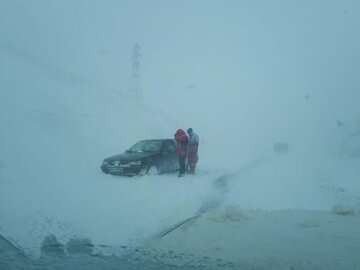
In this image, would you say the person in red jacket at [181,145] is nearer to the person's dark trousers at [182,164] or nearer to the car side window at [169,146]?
the person's dark trousers at [182,164]

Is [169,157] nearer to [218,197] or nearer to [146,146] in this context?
[146,146]

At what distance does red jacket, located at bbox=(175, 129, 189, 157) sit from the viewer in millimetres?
8258

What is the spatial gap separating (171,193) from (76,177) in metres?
1.54

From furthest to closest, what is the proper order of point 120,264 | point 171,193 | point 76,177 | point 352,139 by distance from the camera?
point 352,139 < point 171,193 < point 76,177 < point 120,264

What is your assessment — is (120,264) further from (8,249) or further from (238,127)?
(238,127)

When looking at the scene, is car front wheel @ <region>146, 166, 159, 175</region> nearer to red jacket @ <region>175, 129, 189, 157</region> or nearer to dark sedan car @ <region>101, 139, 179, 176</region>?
dark sedan car @ <region>101, 139, 179, 176</region>

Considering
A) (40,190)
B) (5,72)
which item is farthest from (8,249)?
(5,72)

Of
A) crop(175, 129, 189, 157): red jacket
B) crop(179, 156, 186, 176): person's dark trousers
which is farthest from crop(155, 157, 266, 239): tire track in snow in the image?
crop(175, 129, 189, 157): red jacket

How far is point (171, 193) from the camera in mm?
7449

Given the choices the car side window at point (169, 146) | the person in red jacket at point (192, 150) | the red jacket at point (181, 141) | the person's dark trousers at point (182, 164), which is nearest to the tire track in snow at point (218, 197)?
the person in red jacket at point (192, 150)

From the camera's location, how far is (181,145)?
8492 mm

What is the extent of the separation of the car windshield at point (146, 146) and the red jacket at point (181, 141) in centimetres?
45

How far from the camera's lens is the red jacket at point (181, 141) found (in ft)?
27.1

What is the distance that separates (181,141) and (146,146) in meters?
0.67
